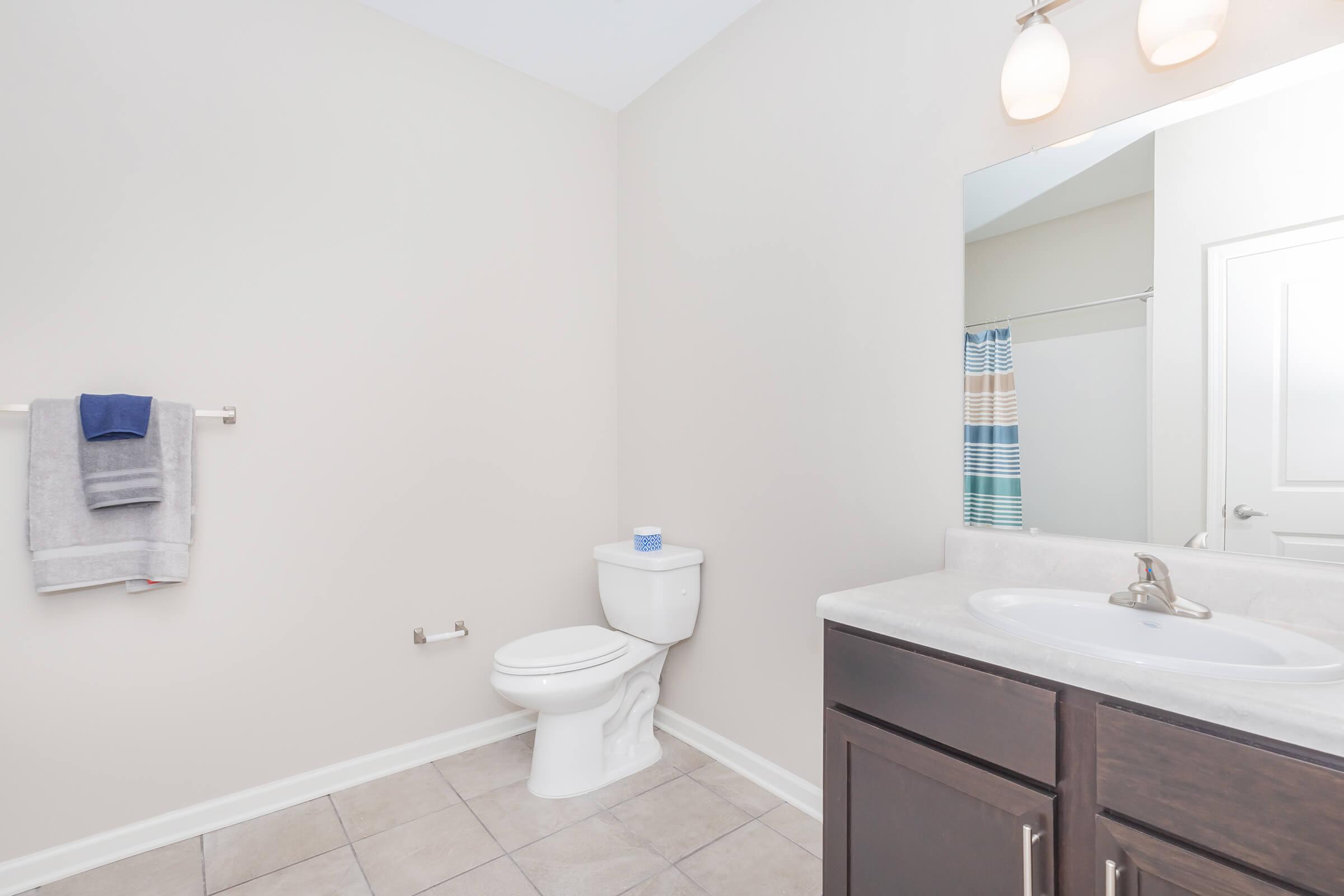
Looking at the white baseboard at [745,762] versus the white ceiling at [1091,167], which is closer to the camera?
the white ceiling at [1091,167]

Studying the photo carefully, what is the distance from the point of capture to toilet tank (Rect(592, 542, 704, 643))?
226cm

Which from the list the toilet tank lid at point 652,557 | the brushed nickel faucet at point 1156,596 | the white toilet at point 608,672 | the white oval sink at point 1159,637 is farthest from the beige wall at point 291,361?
the brushed nickel faucet at point 1156,596

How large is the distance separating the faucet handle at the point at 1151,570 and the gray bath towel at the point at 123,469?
2326 mm

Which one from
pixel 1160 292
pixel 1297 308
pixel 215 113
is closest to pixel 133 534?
pixel 215 113

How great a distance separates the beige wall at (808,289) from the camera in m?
1.54

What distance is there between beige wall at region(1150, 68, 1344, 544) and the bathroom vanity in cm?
18

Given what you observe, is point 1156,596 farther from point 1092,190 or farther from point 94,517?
point 94,517

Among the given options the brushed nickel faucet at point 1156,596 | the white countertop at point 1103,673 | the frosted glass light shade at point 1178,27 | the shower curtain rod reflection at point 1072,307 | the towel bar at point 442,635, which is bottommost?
the towel bar at point 442,635

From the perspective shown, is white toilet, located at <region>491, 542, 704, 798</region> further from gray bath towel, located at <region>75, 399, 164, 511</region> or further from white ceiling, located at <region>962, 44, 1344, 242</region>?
white ceiling, located at <region>962, 44, 1344, 242</region>

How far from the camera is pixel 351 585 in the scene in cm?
212

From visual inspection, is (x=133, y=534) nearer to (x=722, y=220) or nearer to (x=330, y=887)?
(x=330, y=887)

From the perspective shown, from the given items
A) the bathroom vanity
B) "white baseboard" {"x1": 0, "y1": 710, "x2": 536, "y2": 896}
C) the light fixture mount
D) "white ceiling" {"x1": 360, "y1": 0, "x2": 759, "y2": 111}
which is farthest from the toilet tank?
"white ceiling" {"x1": 360, "y1": 0, "x2": 759, "y2": 111}

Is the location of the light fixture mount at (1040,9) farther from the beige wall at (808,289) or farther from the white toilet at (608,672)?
the white toilet at (608,672)

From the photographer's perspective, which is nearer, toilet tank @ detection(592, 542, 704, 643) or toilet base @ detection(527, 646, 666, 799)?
toilet base @ detection(527, 646, 666, 799)
